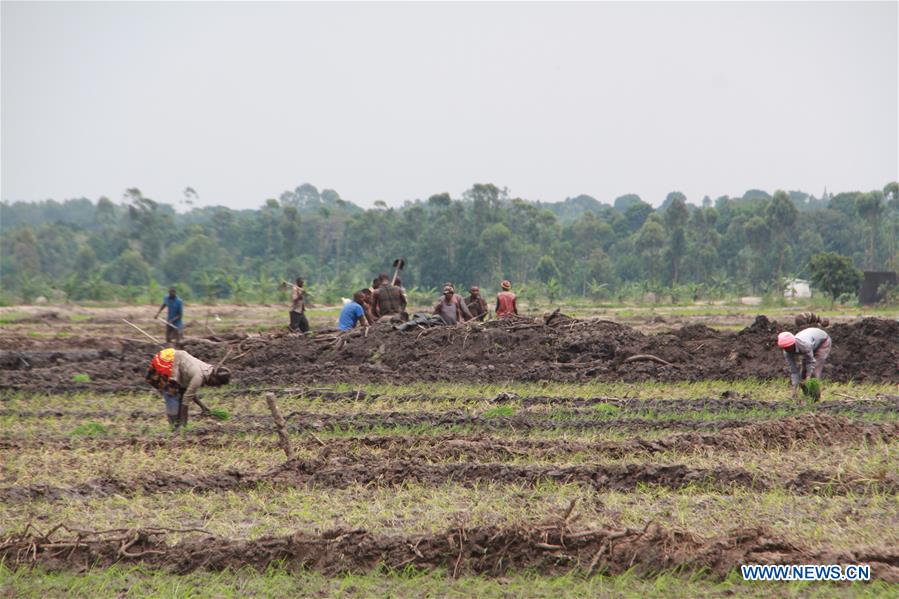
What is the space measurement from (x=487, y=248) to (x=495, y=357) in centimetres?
3872

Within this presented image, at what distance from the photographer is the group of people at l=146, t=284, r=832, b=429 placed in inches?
397

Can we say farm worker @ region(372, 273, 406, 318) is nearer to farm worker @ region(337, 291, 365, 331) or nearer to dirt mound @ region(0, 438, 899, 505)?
farm worker @ region(337, 291, 365, 331)

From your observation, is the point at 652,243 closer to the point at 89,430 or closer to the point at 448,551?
the point at 89,430

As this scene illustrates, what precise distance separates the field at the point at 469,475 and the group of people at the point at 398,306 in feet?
5.20

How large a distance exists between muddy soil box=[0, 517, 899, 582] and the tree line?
3987 cm

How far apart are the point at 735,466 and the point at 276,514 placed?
13.8 feet

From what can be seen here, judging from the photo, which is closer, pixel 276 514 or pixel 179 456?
pixel 276 514

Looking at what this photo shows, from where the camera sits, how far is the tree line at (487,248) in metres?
52.3

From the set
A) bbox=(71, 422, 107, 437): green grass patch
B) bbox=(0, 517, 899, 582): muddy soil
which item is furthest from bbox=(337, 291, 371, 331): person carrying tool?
bbox=(0, 517, 899, 582): muddy soil

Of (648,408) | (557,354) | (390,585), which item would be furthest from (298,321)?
(390,585)

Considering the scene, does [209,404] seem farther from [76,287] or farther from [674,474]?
[76,287]

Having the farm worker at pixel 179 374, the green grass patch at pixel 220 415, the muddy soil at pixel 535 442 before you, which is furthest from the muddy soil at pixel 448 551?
the green grass patch at pixel 220 415

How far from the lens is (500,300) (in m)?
18.3

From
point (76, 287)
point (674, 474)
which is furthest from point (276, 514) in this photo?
point (76, 287)
